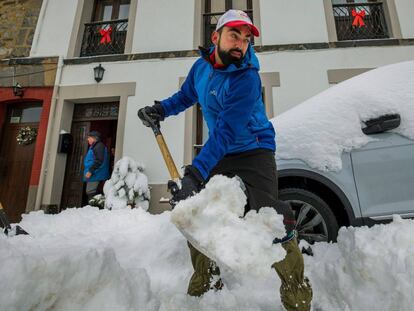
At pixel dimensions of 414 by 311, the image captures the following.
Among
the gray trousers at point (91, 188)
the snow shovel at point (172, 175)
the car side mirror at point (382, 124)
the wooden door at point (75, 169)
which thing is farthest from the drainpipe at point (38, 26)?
the car side mirror at point (382, 124)

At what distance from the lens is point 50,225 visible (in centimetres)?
374

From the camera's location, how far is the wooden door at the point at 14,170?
668 cm

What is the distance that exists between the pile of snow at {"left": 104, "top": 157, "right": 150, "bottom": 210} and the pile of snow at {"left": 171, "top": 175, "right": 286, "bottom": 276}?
4176 mm

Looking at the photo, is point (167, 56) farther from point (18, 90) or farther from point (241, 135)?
point (241, 135)

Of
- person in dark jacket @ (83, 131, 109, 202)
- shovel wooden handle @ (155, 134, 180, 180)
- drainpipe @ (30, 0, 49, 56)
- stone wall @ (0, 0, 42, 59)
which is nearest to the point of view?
shovel wooden handle @ (155, 134, 180, 180)

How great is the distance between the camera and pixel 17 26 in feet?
24.8

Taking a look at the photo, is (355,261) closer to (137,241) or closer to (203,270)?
(203,270)

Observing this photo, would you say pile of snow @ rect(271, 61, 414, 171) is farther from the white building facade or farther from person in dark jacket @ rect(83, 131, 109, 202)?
person in dark jacket @ rect(83, 131, 109, 202)

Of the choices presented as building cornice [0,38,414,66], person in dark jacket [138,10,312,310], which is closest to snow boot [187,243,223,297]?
person in dark jacket [138,10,312,310]

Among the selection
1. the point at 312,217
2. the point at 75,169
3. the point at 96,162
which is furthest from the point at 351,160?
the point at 75,169

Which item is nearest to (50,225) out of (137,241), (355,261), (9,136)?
(137,241)

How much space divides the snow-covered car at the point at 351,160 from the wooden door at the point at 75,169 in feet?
18.7

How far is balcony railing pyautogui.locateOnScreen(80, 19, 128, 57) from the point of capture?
727 cm

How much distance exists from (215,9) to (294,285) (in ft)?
24.6
